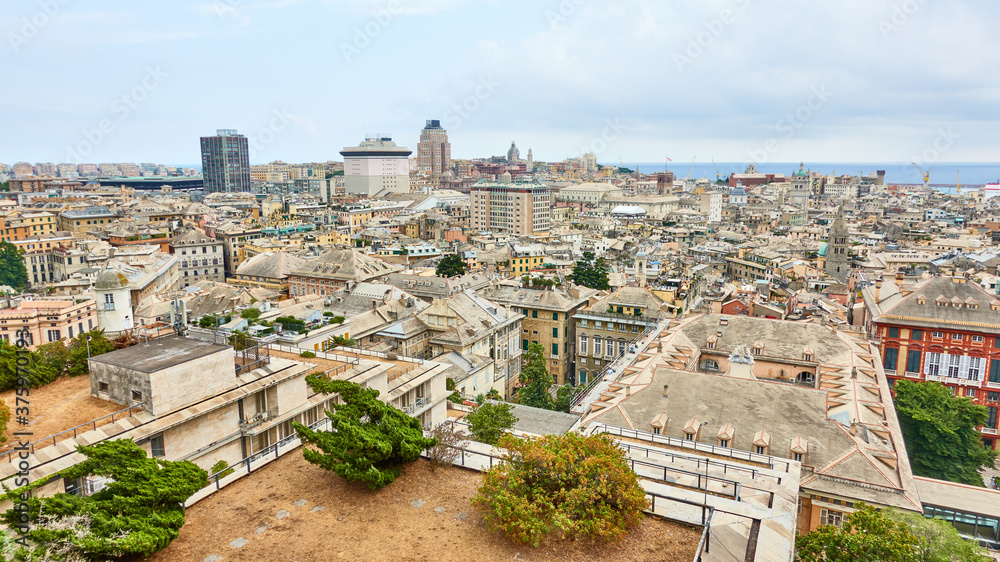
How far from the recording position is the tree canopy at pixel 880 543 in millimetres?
20969

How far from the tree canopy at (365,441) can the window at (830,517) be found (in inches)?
914

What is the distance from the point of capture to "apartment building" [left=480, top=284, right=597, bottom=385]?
7450 centimetres

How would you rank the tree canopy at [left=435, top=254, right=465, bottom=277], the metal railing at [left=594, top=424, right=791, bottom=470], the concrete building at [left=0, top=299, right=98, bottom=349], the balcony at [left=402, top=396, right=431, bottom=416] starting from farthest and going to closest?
the tree canopy at [left=435, top=254, right=465, bottom=277], the concrete building at [left=0, top=299, right=98, bottom=349], the balcony at [left=402, top=396, right=431, bottom=416], the metal railing at [left=594, top=424, right=791, bottom=470]

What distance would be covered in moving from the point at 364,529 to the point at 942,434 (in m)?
50.1

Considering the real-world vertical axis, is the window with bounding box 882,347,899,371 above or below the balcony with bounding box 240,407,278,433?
below

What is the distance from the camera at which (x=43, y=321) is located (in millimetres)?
61406

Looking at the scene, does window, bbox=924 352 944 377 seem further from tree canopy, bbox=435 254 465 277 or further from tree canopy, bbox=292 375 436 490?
tree canopy, bbox=435 254 465 277

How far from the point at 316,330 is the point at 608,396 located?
2535cm

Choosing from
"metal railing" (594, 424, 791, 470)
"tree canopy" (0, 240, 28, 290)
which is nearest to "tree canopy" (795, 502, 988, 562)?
"metal railing" (594, 424, 791, 470)

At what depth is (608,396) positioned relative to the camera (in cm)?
4044

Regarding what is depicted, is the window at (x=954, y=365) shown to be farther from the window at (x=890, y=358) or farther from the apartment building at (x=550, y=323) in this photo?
the apartment building at (x=550, y=323)

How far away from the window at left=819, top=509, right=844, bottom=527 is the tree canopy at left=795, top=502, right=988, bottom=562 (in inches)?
296

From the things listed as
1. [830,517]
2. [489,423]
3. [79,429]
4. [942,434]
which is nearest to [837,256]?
[942,434]

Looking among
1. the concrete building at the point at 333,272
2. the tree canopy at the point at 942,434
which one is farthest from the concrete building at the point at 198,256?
the tree canopy at the point at 942,434
